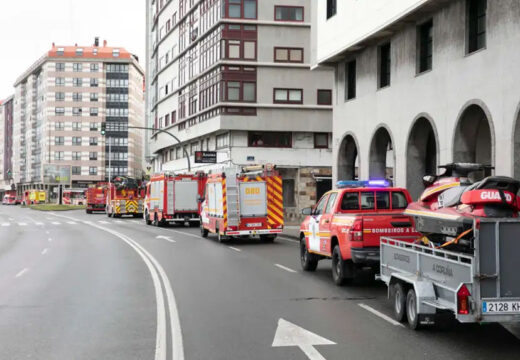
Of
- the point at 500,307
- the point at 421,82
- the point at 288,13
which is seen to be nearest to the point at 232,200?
the point at 421,82

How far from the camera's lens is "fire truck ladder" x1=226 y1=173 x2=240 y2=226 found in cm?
2583

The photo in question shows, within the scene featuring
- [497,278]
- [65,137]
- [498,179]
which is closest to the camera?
[497,278]

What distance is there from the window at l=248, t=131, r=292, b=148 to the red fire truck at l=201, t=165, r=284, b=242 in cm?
2448

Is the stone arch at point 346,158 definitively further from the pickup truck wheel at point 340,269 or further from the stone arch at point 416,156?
the pickup truck wheel at point 340,269

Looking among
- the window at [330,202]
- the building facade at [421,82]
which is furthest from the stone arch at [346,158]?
the window at [330,202]

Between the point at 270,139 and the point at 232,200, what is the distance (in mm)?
25980

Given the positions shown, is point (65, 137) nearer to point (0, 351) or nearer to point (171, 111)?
point (171, 111)

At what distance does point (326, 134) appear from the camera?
170 ft

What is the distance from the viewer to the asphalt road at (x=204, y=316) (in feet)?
25.5

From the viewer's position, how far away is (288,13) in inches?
2052

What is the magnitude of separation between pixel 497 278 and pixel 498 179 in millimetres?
1691

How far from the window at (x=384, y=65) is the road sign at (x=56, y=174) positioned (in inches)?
4238

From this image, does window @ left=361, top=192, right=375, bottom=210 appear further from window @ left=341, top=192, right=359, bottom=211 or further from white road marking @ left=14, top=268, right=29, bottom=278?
white road marking @ left=14, top=268, right=29, bottom=278

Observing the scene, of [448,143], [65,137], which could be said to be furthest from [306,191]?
[65,137]
